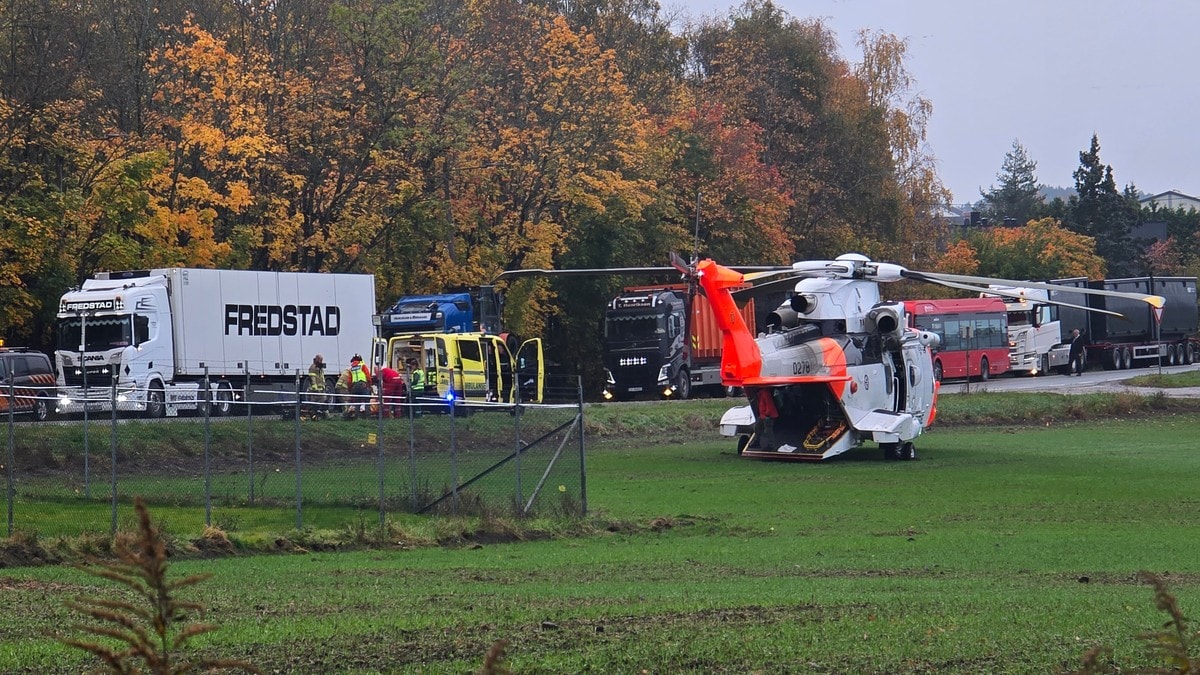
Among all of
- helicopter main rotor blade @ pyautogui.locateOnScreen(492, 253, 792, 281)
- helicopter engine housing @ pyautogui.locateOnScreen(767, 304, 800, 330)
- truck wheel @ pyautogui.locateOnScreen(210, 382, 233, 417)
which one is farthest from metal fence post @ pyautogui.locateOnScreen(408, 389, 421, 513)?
helicopter engine housing @ pyautogui.locateOnScreen(767, 304, 800, 330)

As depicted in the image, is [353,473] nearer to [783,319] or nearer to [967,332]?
[783,319]

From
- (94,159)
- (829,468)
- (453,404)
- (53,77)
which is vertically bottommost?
(829,468)

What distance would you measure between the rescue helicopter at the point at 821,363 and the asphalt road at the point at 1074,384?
76.6ft

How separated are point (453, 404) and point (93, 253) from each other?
88.6 feet

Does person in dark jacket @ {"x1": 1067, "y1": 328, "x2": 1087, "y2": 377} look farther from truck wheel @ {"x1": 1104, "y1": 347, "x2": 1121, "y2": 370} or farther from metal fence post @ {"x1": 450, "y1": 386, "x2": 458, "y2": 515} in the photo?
metal fence post @ {"x1": 450, "y1": 386, "x2": 458, "y2": 515}

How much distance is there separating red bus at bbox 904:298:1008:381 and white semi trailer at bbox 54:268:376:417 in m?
33.3

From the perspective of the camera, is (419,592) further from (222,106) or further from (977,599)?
(222,106)

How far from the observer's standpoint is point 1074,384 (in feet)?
212

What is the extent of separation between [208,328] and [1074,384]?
40.4 meters

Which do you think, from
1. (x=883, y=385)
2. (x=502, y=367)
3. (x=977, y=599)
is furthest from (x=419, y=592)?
(x=502, y=367)

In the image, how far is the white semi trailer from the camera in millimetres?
39562

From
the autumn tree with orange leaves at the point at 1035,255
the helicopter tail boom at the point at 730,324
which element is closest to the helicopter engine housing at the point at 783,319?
the helicopter tail boom at the point at 730,324

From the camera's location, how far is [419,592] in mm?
14070

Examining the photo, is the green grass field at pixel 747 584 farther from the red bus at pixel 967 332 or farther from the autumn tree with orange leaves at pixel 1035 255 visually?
the autumn tree with orange leaves at pixel 1035 255
